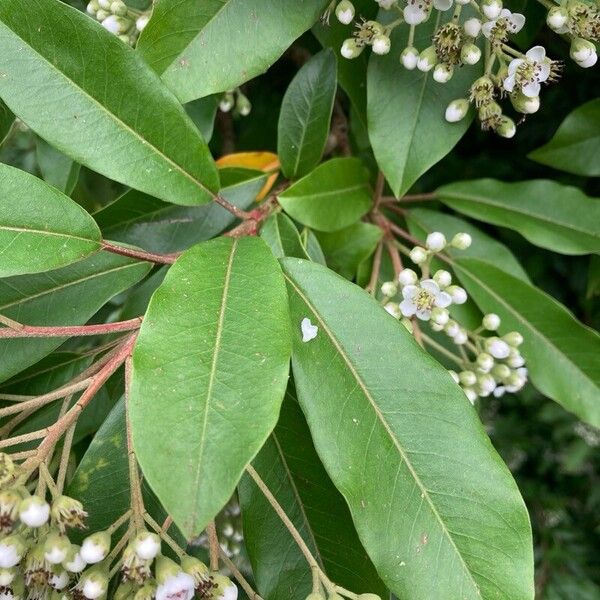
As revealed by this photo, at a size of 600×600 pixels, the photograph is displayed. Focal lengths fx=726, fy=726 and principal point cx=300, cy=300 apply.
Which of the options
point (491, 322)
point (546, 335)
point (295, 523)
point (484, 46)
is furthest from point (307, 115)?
point (295, 523)

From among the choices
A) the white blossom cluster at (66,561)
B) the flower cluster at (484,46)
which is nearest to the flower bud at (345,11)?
the flower cluster at (484,46)

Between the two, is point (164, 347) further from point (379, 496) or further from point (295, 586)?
point (295, 586)

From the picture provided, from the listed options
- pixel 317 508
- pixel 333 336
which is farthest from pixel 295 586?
pixel 333 336

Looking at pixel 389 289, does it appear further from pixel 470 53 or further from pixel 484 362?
pixel 470 53

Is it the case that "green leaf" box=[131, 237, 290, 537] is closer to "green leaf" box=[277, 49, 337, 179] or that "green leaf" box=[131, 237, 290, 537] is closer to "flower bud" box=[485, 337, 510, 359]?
"green leaf" box=[277, 49, 337, 179]

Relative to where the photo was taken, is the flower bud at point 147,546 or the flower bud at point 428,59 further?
the flower bud at point 428,59

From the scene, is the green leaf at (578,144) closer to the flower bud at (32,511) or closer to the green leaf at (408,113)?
the green leaf at (408,113)
